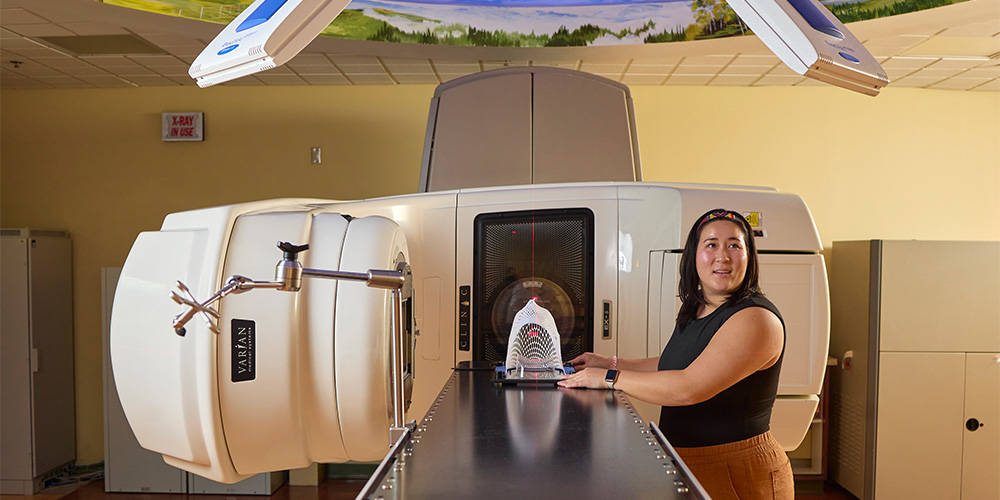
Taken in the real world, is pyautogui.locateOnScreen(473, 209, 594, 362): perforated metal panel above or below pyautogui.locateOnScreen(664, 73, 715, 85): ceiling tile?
below

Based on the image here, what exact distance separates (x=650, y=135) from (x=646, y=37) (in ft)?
4.50

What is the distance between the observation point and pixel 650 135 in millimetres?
5008

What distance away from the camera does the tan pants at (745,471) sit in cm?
179

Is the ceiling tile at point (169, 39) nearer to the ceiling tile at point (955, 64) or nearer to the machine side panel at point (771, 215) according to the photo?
the machine side panel at point (771, 215)

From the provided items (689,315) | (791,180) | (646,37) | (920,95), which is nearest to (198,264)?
(689,315)

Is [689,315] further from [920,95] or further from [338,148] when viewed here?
[920,95]

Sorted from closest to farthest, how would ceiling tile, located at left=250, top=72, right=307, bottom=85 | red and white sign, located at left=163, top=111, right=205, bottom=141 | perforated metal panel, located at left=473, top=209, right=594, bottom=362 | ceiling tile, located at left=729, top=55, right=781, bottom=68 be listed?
perforated metal panel, located at left=473, top=209, right=594, bottom=362, ceiling tile, located at left=729, top=55, right=781, bottom=68, ceiling tile, located at left=250, top=72, right=307, bottom=85, red and white sign, located at left=163, top=111, right=205, bottom=141

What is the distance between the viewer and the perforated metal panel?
93.0 inches

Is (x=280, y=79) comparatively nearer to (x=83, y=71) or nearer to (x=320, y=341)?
(x=83, y=71)

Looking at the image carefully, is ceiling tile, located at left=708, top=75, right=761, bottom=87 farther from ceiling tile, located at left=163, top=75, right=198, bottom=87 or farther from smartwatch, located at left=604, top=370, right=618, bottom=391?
ceiling tile, located at left=163, top=75, right=198, bottom=87

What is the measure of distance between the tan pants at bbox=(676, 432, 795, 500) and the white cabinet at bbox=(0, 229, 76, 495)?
4.57 m

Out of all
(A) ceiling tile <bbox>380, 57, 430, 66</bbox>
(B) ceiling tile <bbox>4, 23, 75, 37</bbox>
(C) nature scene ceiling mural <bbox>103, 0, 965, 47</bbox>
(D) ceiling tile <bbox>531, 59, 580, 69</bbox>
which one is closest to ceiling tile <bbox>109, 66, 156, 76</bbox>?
(B) ceiling tile <bbox>4, 23, 75, 37</bbox>

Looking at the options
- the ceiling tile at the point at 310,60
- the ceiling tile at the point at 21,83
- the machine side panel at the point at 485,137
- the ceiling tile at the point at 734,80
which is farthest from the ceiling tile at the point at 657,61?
the ceiling tile at the point at 21,83

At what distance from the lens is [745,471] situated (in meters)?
1.80
